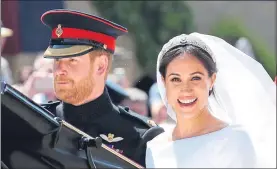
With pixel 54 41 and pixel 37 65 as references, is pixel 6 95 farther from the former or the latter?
pixel 37 65

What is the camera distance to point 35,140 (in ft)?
7.34

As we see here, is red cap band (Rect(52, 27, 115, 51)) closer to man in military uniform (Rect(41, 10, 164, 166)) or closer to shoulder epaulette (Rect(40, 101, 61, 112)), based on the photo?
man in military uniform (Rect(41, 10, 164, 166))

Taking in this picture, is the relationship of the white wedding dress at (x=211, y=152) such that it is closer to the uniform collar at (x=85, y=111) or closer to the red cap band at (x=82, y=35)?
the uniform collar at (x=85, y=111)

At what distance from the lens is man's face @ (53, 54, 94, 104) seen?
2.54m

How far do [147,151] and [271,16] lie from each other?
45.1ft

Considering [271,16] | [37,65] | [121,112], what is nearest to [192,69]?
[121,112]

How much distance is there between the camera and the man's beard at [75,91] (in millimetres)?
2545

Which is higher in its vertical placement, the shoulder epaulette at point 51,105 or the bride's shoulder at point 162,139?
the shoulder epaulette at point 51,105

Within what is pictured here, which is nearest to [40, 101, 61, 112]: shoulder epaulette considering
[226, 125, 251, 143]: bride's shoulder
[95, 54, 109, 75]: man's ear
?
[95, 54, 109, 75]: man's ear

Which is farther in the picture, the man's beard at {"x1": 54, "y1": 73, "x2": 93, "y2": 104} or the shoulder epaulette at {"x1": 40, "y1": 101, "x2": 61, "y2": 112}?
the shoulder epaulette at {"x1": 40, "y1": 101, "x2": 61, "y2": 112}

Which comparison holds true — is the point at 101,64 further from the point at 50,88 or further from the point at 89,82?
the point at 50,88

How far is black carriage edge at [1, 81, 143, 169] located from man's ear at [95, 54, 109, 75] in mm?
357

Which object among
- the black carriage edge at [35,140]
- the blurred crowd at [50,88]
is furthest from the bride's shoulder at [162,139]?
the blurred crowd at [50,88]

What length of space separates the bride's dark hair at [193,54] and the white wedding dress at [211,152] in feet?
0.63
